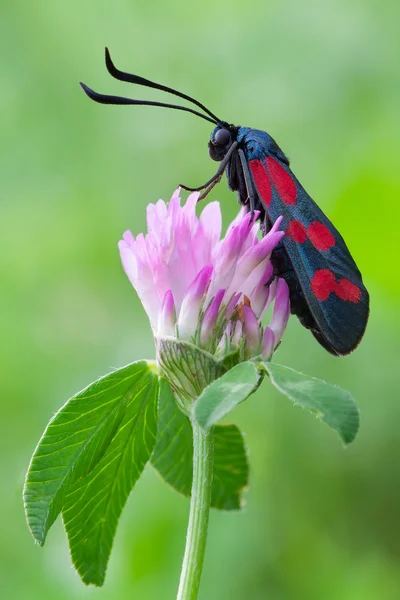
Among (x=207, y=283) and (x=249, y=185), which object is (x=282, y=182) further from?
(x=207, y=283)

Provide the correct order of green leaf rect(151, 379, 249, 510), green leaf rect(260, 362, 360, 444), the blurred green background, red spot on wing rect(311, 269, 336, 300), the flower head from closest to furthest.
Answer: green leaf rect(260, 362, 360, 444) → the flower head → red spot on wing rect(311, 269, 336, 300) → green leaf rect(151, 379, 249, 510) → the blurred green background

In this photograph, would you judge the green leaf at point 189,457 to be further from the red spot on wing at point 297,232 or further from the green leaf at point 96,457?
the red spot on wing at point 297,232

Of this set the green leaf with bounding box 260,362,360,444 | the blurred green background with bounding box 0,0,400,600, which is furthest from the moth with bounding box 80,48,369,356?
the blurred green background with bounding box 0,0,400,600

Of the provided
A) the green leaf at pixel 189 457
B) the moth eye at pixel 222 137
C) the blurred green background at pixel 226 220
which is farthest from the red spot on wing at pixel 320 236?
the blurred green background at pixel 226 220

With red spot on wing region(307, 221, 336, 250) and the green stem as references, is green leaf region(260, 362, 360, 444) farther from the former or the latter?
red spot on wing region(307, 221, 336, 250)

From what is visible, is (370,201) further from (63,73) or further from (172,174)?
(63,73)

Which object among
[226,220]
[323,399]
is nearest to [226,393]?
[323,399]

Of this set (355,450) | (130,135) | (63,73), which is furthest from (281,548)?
(63,73)
